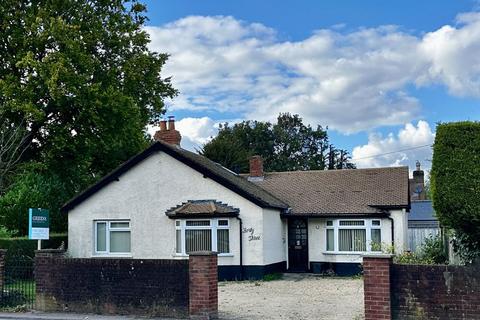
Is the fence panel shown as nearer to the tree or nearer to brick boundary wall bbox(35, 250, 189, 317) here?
brick boundary wall bbox(35, 250, 189, 317)

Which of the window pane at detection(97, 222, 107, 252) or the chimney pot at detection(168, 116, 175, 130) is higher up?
the chimney pot at detection(168, 116, 175, 130)

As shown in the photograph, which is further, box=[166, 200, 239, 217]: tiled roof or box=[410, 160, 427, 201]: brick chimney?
box=[410, 160, 427, 201]: brick chimney

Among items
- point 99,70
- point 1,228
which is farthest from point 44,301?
point 99,70

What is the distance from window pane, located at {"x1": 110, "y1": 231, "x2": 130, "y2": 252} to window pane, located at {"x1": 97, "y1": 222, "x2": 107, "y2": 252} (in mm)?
310

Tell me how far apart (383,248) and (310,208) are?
12.2 ft

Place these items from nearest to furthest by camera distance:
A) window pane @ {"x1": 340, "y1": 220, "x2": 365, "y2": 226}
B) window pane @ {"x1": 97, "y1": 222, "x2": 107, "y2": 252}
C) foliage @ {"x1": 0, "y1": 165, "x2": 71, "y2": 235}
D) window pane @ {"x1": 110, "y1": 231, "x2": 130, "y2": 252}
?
window pane @ {"x1": 340, "y1": 220, "x2": 365, "y2": 226}
window pane @ {"x1": 110, "y1": 231, "x2": 130, "y2": 252}
window pane @ {"x1": 97, "y1": 222, "x2": 107, "y2": 252}
foliage @ {"x1": 0, "y1": 165, "x2": 71, "y2": 235}

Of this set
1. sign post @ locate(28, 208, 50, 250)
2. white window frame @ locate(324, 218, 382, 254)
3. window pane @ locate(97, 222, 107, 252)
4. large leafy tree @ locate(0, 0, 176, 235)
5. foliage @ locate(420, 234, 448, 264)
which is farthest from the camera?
large leafy tree @ locate(0, 0, 176, 235)

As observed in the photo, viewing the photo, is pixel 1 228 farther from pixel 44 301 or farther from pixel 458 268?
pixel 458 268

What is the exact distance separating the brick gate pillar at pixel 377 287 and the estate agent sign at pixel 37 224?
9.08 metres

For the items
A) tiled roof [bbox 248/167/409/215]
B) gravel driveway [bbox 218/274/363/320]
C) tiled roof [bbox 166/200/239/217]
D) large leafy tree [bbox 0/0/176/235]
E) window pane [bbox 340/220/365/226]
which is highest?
large leafy tree [bbox 0/0/176/235]

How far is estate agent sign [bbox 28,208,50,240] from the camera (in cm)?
1565

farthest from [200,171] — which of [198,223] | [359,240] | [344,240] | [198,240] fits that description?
[359,240]

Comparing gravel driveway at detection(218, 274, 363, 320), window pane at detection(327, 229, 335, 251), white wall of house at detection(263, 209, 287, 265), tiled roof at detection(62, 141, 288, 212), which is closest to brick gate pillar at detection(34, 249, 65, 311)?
gravel driveway at detection(218, 274, 363, 320)

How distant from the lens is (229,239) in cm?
2306
